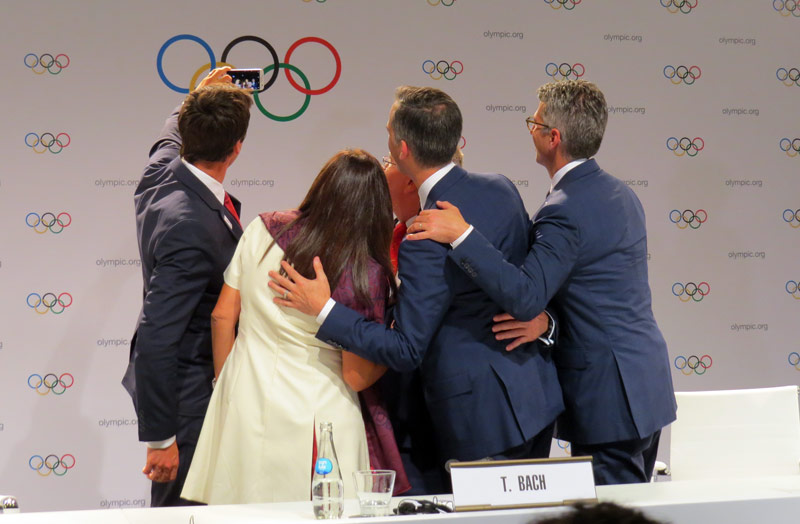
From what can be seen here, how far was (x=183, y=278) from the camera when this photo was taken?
2.53 m

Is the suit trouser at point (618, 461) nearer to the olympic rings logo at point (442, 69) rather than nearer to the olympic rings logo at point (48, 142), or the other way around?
the olympic rings logo at point (442, 69)

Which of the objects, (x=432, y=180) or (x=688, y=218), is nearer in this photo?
(x=432, y=180)

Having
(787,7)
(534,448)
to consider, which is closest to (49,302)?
(534,448)

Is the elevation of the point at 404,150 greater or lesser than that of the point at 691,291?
greater

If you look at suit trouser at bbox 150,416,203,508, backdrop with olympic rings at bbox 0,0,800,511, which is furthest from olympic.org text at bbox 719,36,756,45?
suit trouser at bbox 150,416,203,508

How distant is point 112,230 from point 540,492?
3131mm

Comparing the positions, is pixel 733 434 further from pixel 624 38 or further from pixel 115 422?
pixel 115 422

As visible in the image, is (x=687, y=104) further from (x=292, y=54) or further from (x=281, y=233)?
(x=281, y=233)

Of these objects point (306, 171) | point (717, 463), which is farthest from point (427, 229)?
point (306, 171)

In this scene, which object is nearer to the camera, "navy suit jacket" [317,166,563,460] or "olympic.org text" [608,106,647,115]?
"navy suit jacket" [317,166,563,460]

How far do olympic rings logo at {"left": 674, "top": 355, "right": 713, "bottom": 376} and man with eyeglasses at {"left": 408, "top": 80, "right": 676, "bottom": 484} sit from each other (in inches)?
93.9

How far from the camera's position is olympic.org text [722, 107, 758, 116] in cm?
495

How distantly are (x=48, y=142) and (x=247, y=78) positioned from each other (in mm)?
1408

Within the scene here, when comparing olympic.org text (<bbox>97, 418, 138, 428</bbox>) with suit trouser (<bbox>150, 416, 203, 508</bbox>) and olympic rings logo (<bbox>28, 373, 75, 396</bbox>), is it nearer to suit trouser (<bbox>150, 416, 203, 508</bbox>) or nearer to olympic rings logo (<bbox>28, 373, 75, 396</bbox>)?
olympic rings logo (<bbox>28, 373, 75, 396</bbox>)
